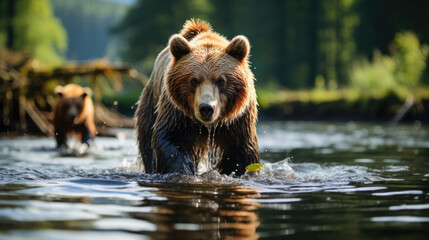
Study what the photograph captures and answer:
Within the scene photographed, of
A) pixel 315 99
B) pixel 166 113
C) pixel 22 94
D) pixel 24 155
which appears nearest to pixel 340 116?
pixel 315 99

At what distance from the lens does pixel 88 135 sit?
38.2 feet

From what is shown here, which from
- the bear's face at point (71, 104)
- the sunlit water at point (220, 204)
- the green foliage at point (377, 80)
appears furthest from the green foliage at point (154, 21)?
the sunlit water at point (220, 204)

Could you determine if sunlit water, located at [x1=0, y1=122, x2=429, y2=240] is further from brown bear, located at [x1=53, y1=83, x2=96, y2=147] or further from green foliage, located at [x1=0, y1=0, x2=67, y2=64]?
green foliage, located at [x1=0, y1=0, x2=67, y2=64]

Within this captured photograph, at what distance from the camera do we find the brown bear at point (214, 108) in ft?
18.6

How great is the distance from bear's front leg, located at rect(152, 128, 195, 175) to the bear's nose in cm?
66

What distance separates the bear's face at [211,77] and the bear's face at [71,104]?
233 inches

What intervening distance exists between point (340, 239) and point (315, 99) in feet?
79.8

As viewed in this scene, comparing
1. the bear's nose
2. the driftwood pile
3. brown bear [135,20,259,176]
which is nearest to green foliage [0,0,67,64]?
the driftwood pile

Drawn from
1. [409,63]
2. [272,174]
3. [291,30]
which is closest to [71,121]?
[272,174]

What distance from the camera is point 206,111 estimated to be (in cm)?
530

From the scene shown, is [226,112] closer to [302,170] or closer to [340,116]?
[302,170]

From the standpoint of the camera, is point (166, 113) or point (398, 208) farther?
point (166, 113)

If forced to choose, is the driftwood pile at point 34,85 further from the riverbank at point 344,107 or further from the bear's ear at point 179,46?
the riverbank at point 344,107

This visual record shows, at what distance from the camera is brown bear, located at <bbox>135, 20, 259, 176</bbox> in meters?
5.66
